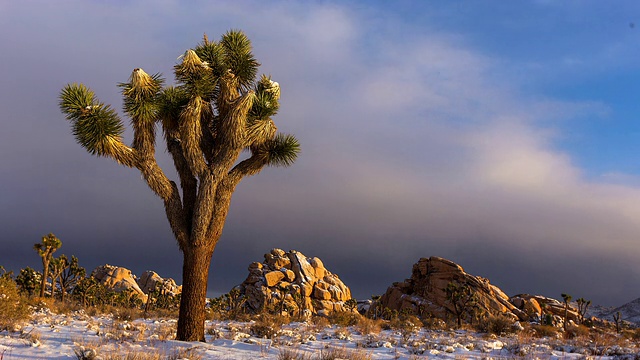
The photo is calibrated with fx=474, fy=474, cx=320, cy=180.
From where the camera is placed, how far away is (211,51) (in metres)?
14.4

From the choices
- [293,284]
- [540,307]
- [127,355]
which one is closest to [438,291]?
[540,307]

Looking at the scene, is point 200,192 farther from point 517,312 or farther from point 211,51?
point 517,312

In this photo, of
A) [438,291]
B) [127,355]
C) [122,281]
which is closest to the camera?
[127,355]

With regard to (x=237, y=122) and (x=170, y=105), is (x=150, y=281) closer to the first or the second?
(x=170, y=105)

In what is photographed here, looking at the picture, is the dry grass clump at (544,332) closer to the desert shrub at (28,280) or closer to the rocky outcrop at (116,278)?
the desert shrub at (28,280)

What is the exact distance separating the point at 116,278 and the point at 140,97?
83.3 metres

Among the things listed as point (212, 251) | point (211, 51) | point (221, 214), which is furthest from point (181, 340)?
point (211, 51)

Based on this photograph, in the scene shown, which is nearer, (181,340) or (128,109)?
(181,340)

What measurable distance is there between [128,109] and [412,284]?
Result: 7218 centimetres

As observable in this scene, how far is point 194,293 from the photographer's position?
12398mm

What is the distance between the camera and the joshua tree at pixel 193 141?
40.8ft

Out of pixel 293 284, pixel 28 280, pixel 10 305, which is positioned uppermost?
pixel 293 284

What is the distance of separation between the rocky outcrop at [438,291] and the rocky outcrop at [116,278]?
45.6 meters

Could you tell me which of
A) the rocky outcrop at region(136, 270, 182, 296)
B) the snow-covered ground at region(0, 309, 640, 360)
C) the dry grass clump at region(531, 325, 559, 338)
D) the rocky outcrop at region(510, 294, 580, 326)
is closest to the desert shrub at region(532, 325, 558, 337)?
the dry grass clump at region(531, 325, 559, 338)
